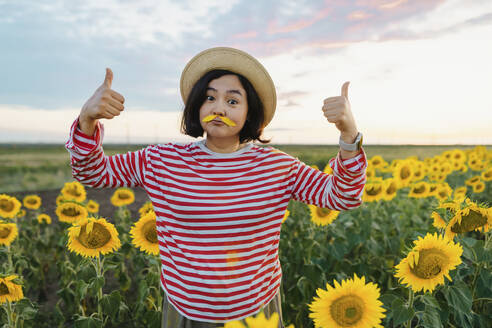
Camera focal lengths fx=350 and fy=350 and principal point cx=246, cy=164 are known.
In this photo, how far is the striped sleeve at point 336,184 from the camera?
1.76 m

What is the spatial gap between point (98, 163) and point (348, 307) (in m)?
1.47

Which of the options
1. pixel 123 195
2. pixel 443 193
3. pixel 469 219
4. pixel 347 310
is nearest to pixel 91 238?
pixel 347 310

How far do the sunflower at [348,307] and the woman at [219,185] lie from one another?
0.47 m

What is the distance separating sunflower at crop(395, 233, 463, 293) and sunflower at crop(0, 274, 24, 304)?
2.74m

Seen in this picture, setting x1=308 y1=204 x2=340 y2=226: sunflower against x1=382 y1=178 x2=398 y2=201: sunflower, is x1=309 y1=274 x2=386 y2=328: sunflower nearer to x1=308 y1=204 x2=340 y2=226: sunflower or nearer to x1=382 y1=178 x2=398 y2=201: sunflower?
x1=308 y1=204 x2=340 y2=226: sunflower

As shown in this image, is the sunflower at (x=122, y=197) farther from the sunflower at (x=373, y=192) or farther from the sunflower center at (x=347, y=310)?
the sunflower center at (x=347, y=310)

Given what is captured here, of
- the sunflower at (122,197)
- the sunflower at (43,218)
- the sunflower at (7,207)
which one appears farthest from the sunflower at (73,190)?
the sunflower at (43,218)

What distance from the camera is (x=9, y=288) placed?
8.77 ft

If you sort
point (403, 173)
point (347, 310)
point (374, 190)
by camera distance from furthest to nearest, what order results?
point (403, 173) → point (374, 190) → point (347, 310)

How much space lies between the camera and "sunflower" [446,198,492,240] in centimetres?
226

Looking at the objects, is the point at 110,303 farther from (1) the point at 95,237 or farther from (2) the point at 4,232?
(2) the point at 4,232

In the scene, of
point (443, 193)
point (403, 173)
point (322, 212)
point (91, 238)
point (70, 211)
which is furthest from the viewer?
point (403, 173)

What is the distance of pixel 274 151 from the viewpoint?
2178 mm

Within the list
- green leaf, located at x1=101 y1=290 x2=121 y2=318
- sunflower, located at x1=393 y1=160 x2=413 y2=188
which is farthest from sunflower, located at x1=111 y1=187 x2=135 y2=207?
sunflower, located at x1=393 y1=160 x2=413 y2=188
